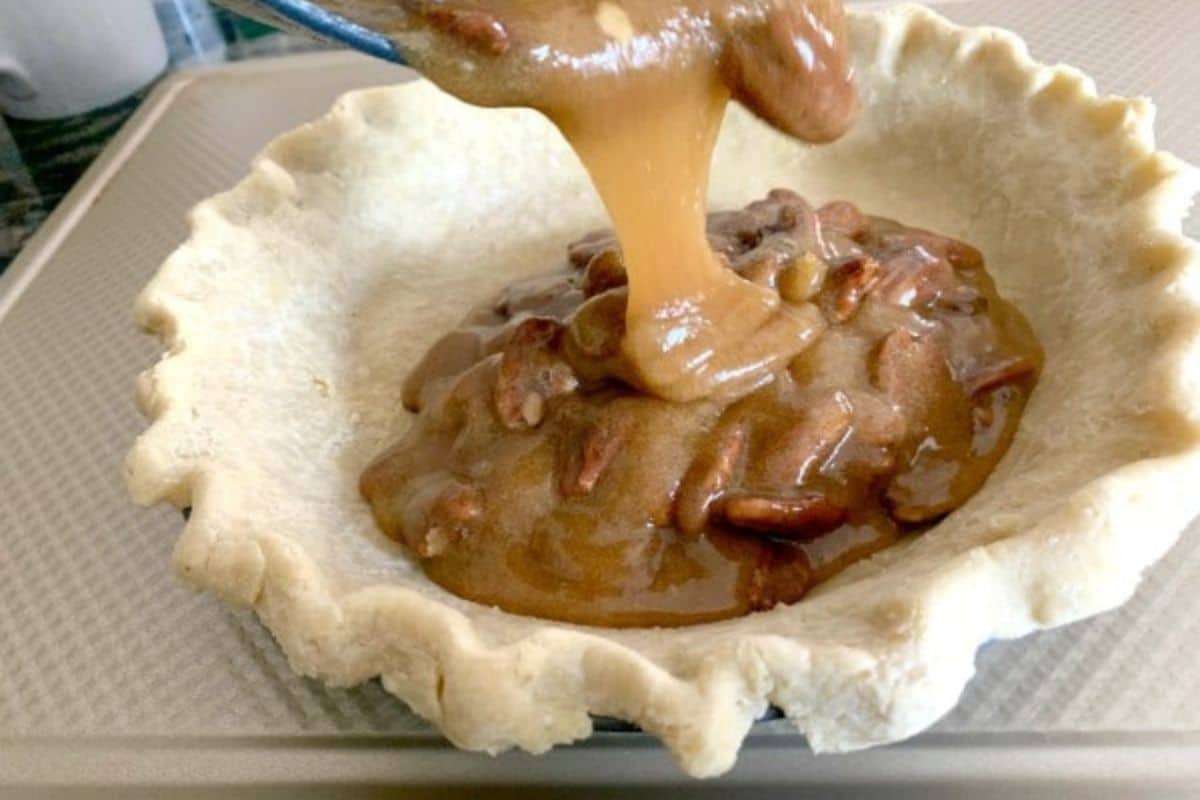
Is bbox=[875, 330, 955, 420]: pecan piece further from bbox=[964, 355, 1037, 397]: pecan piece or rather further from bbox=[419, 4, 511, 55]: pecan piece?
bbox=[419, 4, 511, 55]: pecan piece

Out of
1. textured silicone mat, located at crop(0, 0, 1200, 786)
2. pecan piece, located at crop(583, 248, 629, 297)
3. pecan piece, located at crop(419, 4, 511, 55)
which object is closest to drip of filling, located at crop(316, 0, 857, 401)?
pecan piece, located at crop(419, 4, 511, 55)

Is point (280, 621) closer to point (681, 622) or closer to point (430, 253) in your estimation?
point (681, 622)

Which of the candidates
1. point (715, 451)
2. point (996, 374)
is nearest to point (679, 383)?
point (715, 451)

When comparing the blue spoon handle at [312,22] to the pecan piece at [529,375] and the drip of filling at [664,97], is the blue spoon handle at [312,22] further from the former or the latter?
the pecan piece at [529,375]

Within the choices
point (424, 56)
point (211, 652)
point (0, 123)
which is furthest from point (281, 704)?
point (0, 123)

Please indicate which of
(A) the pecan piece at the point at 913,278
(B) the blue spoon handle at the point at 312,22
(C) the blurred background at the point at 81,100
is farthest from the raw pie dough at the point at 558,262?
(C) the blurred background at the point at 81,100

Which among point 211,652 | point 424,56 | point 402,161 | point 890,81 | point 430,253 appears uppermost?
point 424,56

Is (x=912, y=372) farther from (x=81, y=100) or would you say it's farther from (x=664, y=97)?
(x=81, y=100)
